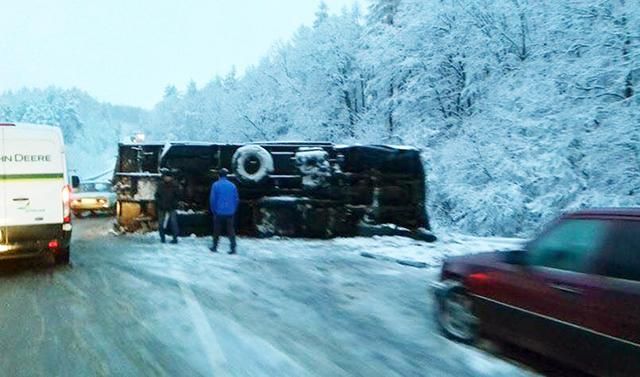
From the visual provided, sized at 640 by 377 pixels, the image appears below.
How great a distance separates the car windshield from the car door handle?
2366 cm

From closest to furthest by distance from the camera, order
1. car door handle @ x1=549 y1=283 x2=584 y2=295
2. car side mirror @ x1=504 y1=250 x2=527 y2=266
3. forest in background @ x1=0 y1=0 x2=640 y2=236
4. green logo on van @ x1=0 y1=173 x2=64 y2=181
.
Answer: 1. car door handle @ x1=549 y1=283 x2=584 y2=295
2. car side mirror @ x1=504 y1=250 x2=527 y2=266
3. green logo on van @ x1=0 y1=173 x2=64 y2=181
4. forest in background @ x1=0 y1=0 x2=640 y2=236

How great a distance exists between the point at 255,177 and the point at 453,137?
13995 mm

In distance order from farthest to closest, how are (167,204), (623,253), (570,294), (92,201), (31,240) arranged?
1. (92,201)
2. (167,204)
3. (31,240)
4. (570,294)
5. (623,253)

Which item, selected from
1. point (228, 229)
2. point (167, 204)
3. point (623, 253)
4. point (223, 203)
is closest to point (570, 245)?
point (623, 253)

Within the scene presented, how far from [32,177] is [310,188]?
635 cm

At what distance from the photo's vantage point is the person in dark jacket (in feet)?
45.0

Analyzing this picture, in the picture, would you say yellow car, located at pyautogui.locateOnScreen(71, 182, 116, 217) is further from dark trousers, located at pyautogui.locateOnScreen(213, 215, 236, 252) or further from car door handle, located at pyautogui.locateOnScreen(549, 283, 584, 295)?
car door handle, located at pyautogui.locateOnScreen(549, 283, 584, 295)


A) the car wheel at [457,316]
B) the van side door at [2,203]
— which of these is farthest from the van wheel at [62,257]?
the car wheel at [457,316]

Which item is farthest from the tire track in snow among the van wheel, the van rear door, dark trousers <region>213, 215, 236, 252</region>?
dark trousers <region>213, 215, 236, 252</region>

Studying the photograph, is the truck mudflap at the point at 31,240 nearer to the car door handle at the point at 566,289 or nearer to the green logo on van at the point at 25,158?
the green logo on van at the point at 25,158

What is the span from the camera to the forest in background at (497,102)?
54.2 ft

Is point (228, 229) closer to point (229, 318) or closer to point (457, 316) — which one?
point (229, 318)

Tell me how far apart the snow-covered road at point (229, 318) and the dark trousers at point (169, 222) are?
1.43 metres

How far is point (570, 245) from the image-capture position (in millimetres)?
5020
